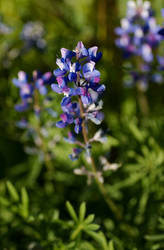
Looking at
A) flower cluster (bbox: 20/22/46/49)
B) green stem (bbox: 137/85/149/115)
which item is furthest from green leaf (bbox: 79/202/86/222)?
flower cluster (bbox: 20/22/46/49)

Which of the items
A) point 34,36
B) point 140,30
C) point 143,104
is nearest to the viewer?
point 140,30

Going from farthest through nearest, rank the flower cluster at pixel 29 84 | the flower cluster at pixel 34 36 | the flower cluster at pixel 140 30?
1. the flower cluster at pixel 34 36
2. the flower cluster at pixel 140 30
3. the flower cluster at pixel 29 84

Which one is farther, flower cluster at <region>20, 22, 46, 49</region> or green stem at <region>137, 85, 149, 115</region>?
green stem at <region>137, 85, 149, 115</region>

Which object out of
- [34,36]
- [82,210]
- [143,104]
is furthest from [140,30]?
[82,210]

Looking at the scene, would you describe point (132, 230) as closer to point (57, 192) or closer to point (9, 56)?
point (57, 192)

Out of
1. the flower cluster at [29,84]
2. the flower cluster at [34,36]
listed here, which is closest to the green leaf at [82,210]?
the flower cluster at [29,84]

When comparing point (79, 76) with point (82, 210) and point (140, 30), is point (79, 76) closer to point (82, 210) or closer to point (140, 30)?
point (82, 210)

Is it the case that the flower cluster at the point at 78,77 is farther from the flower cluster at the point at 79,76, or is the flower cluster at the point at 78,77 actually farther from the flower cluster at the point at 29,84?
the flower cluster at the point at 29,84

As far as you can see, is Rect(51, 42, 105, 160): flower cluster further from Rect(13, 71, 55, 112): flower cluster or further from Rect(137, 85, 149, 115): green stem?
Rect(137, 85, 149, 115): green stem

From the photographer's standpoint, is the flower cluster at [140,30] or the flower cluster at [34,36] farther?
the flower cluster at [34,36]

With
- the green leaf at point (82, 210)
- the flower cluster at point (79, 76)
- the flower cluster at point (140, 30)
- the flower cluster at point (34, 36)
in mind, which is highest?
the flower cluster at point (34, 36)

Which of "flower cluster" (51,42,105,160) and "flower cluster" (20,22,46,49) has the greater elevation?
"flower cluster" (20,22,46,49)

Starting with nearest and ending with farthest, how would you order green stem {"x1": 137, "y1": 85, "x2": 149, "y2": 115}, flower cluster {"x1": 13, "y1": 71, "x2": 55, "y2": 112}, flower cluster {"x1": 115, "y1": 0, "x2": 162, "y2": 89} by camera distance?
flower cluster {"x1": 13, "y1": 71, "x2": 55, "y2": 112}, flower cluster {"x1": 115, "y1": 0, "x2": 162, "y2": 89}, green stem {"x1": 137, "y1": 85, "x2": 149, "y2": 115}
